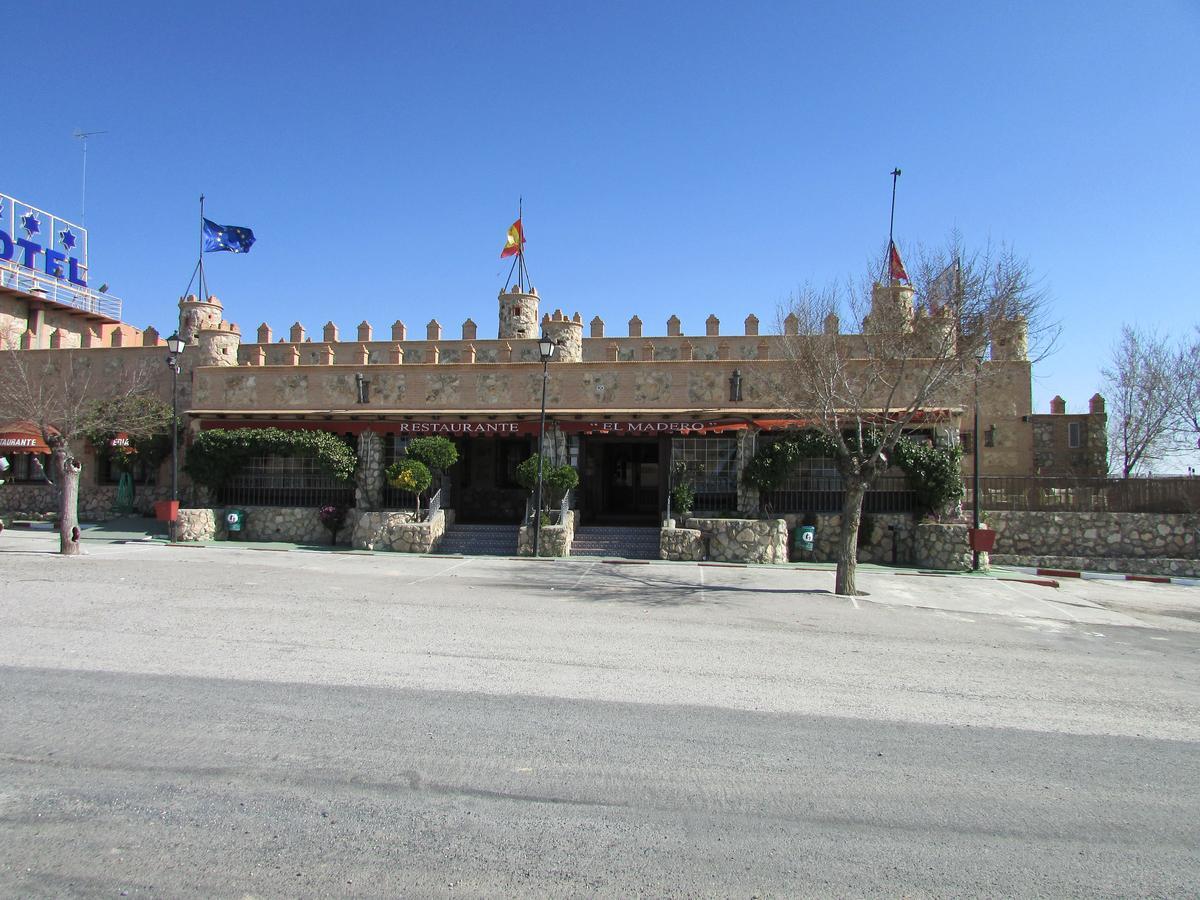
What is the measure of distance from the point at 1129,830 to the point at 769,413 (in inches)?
645

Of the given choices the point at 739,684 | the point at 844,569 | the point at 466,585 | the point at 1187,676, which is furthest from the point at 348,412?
the point at 1187,676

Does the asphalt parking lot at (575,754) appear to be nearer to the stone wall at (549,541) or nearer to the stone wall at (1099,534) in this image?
the stone wall at (549,541)

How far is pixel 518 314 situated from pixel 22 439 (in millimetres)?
18159

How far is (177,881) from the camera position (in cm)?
369

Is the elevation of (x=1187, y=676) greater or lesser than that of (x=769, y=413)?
lesser

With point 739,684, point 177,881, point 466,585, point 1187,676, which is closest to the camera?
point 177,881

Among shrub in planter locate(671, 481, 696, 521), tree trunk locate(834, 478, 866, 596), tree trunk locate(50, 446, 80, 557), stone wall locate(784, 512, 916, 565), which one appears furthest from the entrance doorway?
tree trunk locate(50, 446, 80, 557)

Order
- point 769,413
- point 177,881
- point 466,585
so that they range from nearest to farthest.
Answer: point 177,881 < point 466,585 < point 769,413

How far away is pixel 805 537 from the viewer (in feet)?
64.0

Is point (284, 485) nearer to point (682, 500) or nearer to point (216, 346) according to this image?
point (216, 346)

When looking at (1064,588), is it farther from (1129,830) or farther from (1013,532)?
(1129,830)

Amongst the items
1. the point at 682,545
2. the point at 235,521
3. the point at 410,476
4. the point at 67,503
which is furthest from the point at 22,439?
the point at 682,545

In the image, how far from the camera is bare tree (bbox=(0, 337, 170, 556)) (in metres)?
21.3

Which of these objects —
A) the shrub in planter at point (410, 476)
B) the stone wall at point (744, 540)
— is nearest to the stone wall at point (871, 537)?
the stone wall at point (744, 540)
